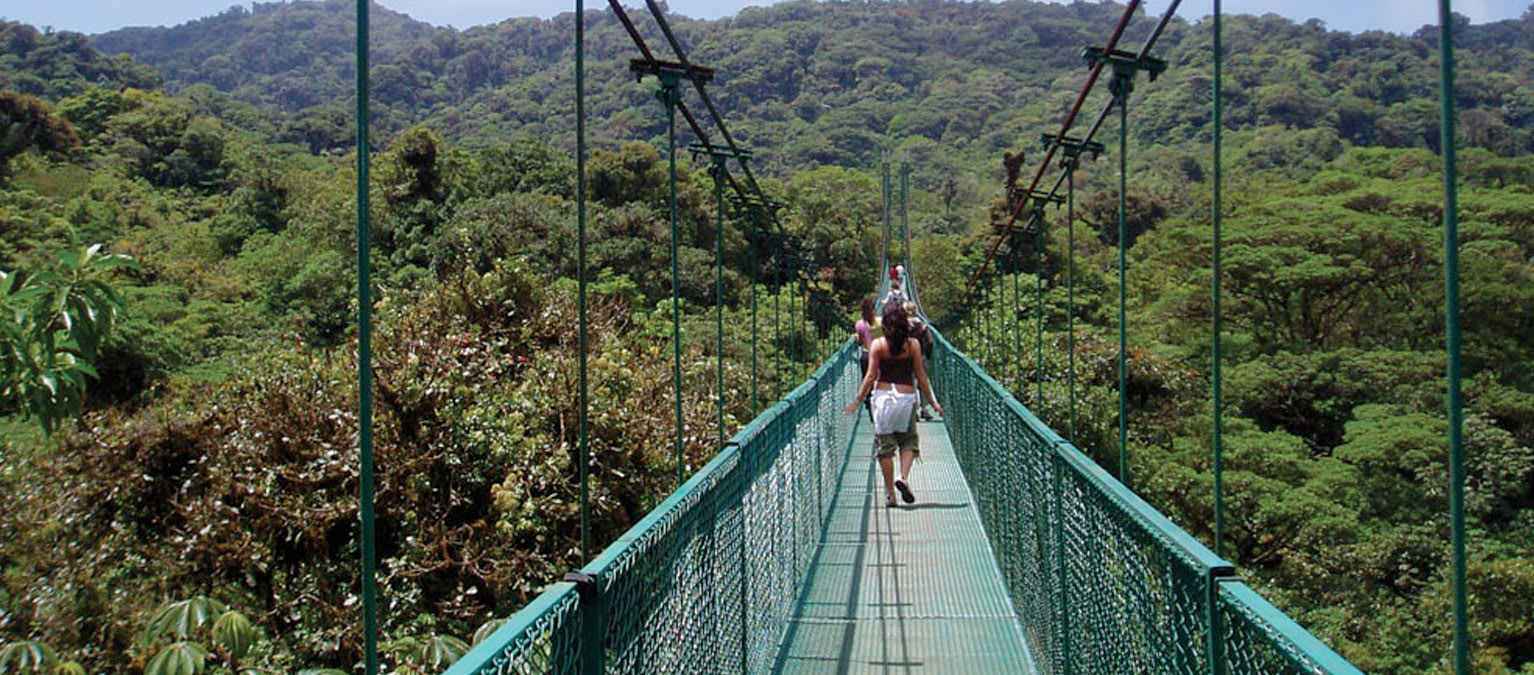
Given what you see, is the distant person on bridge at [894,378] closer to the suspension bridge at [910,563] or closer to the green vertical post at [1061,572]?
the suspension bridge at [910,563]

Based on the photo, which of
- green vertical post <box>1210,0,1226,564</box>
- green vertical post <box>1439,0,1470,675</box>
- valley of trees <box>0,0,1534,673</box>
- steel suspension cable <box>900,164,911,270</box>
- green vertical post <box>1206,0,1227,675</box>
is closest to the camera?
green vertical post <box>1439,0,1470,675</box>

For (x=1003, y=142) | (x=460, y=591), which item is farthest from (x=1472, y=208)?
Answer: (x=1003, y=142)

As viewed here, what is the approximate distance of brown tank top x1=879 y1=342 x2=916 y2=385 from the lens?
13.6ft

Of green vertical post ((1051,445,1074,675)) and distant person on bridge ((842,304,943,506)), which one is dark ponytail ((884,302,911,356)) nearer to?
distant person on bridge ((842,304,943,506))

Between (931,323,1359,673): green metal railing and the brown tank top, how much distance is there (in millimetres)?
525

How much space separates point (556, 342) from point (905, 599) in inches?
160

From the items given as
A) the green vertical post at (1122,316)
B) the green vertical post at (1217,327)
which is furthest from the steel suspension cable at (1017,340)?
the green vertical post at (1217,327)

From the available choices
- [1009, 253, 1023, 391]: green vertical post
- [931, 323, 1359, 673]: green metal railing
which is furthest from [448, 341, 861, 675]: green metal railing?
[1009, 253, 1023, 391]: green vertical post

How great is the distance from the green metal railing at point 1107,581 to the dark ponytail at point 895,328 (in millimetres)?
540

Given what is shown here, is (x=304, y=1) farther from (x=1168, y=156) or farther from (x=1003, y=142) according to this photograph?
(x=1168, y=156)

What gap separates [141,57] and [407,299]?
8777 centimetres

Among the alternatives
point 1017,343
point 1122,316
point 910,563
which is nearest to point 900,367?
point 910,563

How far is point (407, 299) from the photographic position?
7.76 m

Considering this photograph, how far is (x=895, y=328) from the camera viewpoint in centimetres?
409
